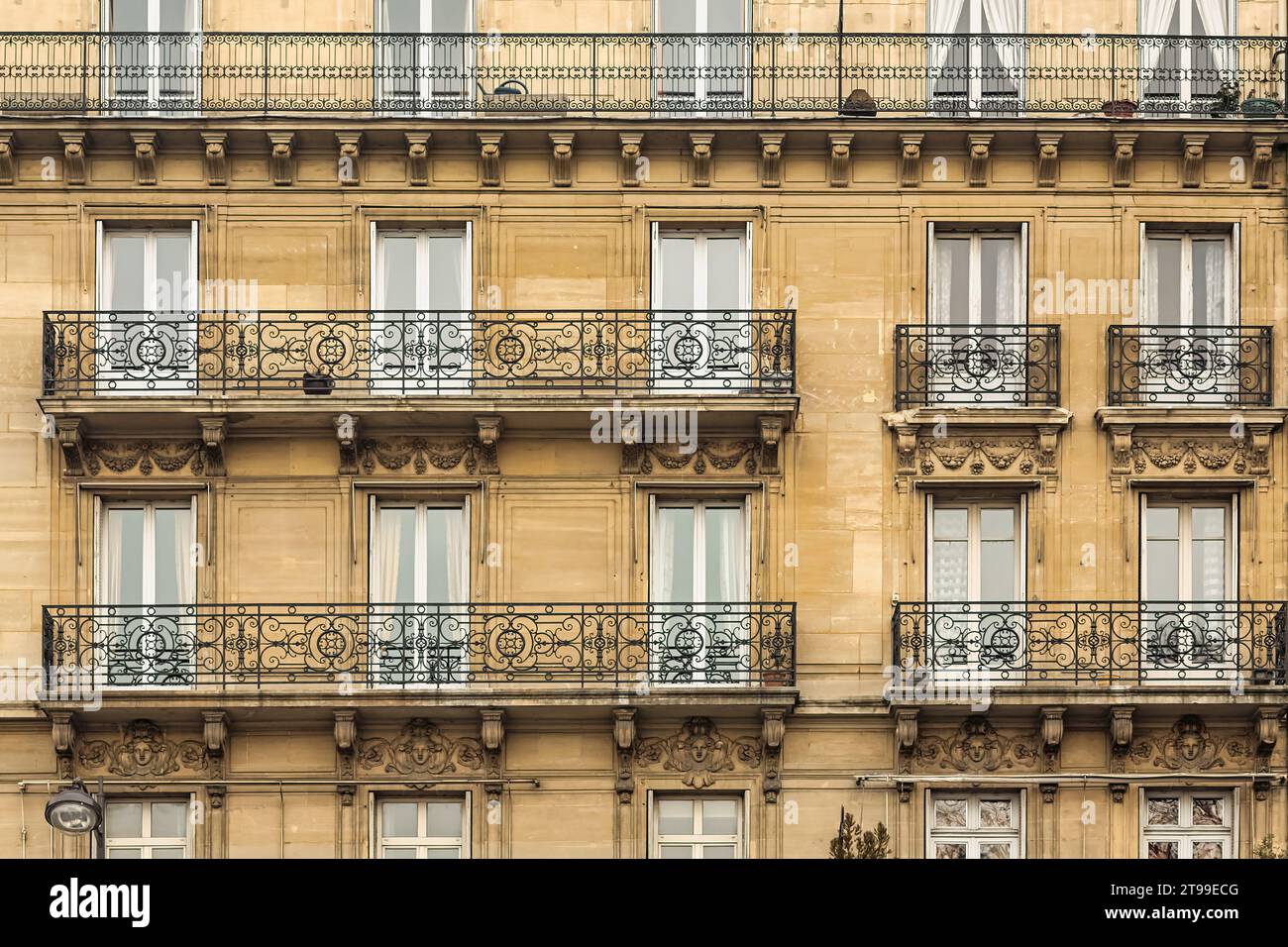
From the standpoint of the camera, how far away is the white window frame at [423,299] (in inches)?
1054

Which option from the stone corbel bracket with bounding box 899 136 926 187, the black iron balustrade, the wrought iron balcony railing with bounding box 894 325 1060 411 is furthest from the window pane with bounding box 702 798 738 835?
the stone corbel bracket with bounding box 899 136 926 187

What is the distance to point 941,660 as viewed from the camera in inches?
1042

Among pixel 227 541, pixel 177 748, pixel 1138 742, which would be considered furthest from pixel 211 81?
pixel 1138 742

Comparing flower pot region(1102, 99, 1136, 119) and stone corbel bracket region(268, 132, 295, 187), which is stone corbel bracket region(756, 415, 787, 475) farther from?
stone corbel bracket region(268, 132, 295, 187)

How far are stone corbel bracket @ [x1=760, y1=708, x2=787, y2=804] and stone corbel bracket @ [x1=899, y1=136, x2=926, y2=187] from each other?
20.0 ft

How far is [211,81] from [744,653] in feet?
28.5

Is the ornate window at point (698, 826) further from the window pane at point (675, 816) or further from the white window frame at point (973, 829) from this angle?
the white window frame at point (973, 829)

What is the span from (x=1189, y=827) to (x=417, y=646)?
8497mm

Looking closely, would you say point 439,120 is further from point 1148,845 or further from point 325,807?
point 1148,845

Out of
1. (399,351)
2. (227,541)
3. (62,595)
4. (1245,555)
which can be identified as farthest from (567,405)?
(1245,555)

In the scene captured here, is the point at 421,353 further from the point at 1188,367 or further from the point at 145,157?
the point at 1188,367

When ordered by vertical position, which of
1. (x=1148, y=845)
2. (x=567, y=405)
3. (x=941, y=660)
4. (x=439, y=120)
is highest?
(x=439, y=120)

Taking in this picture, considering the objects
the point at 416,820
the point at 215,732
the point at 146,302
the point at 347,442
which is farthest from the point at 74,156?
the point at 416,820

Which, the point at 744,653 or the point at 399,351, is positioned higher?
the point at 399,351
